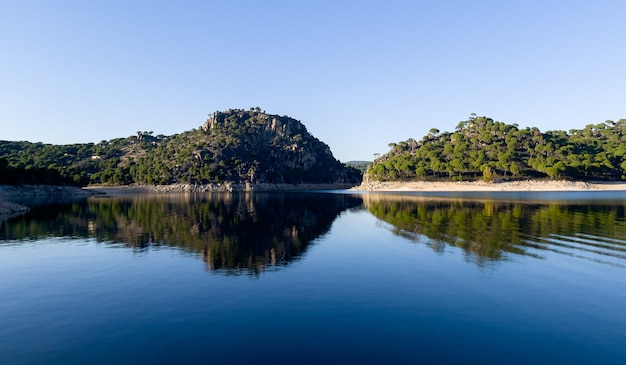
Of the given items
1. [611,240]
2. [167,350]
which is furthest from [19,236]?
[611,240]

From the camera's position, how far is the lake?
576 inches

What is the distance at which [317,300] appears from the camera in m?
21.0

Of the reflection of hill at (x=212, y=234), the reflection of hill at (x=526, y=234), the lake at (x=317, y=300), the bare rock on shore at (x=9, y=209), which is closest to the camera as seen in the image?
the lake at (x=317, y=300)

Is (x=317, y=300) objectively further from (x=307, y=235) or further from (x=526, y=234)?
(x=526, y=234)

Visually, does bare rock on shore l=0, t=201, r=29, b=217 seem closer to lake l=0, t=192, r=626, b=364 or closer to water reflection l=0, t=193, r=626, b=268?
water reflection l=0, t=193, r=626, b=268

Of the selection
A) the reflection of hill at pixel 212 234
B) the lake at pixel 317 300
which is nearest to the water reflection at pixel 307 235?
the reflection of hill at pixel 212 234

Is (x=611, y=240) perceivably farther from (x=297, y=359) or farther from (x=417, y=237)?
(x=297, y=359)

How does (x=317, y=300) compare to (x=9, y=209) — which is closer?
(x=317, y=300)

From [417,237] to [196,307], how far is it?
99.0 ft

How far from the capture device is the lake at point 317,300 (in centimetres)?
1462

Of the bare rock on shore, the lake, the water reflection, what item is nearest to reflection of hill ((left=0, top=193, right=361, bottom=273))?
the water reflection

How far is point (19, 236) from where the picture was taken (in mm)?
44938

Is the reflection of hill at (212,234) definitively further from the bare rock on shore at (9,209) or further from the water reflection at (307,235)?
the bare rock on shore at (9,209)

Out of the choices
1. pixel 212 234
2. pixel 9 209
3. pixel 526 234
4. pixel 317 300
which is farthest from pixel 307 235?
pixel 9 209
